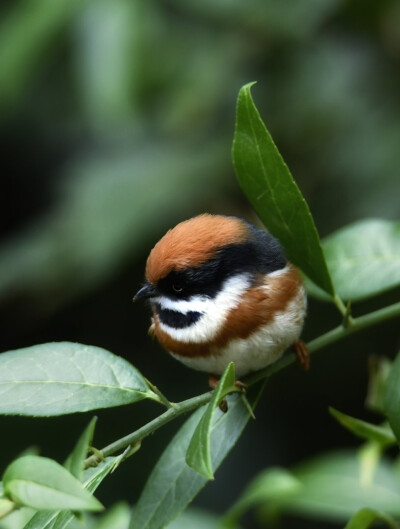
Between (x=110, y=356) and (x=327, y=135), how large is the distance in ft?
8.77

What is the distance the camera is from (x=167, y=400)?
1815 mm

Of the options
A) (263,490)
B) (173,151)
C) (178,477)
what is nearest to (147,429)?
(178,477)

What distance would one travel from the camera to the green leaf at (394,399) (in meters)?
1.70

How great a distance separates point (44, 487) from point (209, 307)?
1088 mm

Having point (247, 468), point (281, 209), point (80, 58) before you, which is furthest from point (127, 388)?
point (247, 468)

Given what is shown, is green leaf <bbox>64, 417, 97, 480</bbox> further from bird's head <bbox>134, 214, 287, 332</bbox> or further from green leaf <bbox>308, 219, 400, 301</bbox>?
green leaf <bbox>308, 219, 400, 301</bbox>

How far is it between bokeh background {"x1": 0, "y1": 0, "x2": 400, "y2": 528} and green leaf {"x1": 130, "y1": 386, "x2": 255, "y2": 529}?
1.93m

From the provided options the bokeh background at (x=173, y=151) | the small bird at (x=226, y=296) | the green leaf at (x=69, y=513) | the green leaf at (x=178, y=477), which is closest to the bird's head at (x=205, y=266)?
the small bird at (x=226, y=296)

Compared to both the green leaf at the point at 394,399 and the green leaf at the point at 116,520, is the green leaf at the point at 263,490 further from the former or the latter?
the green leaf at the point at 394,399

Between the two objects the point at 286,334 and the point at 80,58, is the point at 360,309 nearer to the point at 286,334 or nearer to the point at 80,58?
the point at 80,58

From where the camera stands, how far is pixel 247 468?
4.95m

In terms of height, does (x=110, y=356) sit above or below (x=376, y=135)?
above

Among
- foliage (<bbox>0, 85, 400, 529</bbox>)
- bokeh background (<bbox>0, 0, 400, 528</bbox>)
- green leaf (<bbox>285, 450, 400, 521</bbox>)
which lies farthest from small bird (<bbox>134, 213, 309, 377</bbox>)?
bokeh background (<bbox>0, 0, 400, 528</bbox>)

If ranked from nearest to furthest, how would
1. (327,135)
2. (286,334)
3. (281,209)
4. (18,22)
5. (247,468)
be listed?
(281,209) → (286,334) → (18,22) → (327,135) → (247,468)
